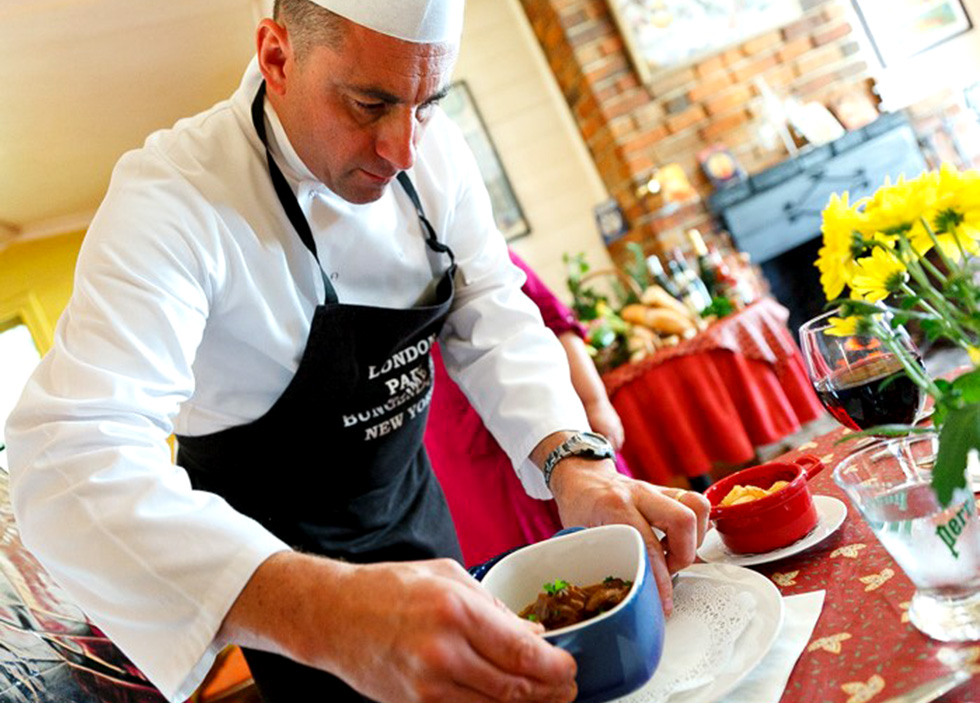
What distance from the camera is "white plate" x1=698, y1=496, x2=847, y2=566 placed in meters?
0.93

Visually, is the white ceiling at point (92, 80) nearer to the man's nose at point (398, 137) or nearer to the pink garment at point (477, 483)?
the pink garment at point (477, 483)

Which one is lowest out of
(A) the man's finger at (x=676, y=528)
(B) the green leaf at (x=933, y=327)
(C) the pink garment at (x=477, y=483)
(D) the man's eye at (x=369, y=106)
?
(C) the pink garment at (x=477, y=483)

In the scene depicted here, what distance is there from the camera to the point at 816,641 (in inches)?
29.7

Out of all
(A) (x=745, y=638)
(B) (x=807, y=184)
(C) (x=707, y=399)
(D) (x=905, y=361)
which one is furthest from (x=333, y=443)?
(B) (x=807, y=184)

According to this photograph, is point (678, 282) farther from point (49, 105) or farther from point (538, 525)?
point (49, 105)

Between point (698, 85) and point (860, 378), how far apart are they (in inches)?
178

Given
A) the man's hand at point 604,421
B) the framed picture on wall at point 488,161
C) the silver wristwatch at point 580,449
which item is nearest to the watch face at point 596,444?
the silver wristwatch at point 580,449

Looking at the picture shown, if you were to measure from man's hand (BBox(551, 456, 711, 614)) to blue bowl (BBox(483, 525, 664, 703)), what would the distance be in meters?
0.06

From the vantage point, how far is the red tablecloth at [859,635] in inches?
25.6

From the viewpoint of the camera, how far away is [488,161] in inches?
225

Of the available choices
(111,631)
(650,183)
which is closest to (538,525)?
(111,631)

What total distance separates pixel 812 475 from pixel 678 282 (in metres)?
2.84

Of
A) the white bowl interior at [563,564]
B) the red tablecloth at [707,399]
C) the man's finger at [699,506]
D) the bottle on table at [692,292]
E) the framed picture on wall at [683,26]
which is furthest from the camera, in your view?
the framed picture on wall at [683,26]

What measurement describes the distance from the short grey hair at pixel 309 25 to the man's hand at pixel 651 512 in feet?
1.81
